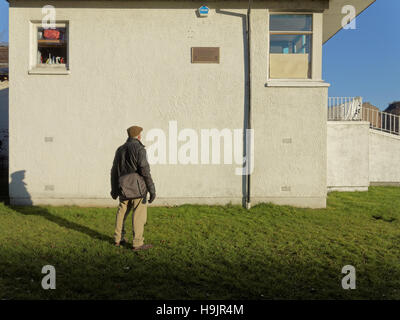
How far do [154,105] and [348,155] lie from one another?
24.1 feet

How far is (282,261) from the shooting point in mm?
4879

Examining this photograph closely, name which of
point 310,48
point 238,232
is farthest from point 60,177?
point 310,48

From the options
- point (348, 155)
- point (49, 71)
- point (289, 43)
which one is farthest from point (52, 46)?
point (348, 155)

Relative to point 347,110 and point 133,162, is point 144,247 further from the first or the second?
point 347,110

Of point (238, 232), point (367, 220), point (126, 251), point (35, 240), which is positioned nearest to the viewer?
point (126, 251)

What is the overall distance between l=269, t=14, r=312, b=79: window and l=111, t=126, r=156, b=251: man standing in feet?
16.7

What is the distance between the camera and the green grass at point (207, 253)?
3871 millimetres

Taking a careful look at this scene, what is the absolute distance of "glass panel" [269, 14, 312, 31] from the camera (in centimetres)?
871

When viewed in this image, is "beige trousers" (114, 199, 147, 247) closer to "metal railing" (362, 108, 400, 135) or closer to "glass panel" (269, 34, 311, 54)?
"glass panel" (269, 34, 311, 54)

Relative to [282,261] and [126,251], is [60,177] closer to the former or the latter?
[126,251]

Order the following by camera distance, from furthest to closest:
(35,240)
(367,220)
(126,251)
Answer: (367,220), (35,240), (126,251)

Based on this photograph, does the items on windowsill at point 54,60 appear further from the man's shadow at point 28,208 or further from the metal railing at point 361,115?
the metal railing at point 361,115
